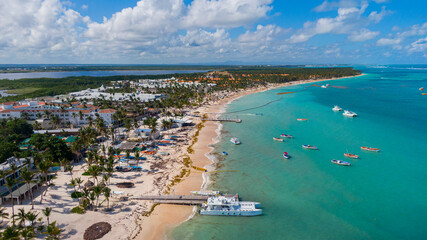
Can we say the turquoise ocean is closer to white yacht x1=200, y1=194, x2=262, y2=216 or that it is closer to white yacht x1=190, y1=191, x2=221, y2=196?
white yacht x1=200, y1=194, x2=262, y2=216

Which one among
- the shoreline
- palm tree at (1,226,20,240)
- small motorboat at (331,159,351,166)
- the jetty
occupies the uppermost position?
the jetty

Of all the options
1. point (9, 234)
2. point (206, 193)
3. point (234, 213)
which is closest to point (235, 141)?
point (206, 193)

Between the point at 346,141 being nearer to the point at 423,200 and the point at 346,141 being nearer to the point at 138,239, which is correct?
the point at 423,200

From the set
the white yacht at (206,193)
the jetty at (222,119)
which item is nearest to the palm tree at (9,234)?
the white yacht at (206,193)

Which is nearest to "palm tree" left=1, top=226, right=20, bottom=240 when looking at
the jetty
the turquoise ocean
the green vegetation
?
the turquoise ocean

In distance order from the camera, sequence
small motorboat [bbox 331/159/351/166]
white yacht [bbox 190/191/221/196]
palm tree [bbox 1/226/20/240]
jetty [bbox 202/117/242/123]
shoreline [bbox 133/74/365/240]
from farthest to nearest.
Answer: jetty [bbox 202/117/242/123] < small motorboat [bbox 331/159/351/166] < white yacht [bbox 190/191/221/196] < shoreline [bbox 133/74/365/240] < palm tree [bbox 1/226/20/240]

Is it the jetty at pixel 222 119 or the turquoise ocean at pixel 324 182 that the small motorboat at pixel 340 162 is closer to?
the turquoise ocean at pixel 324 182

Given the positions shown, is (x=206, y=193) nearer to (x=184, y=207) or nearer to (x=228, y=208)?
(x=184, y=207)
